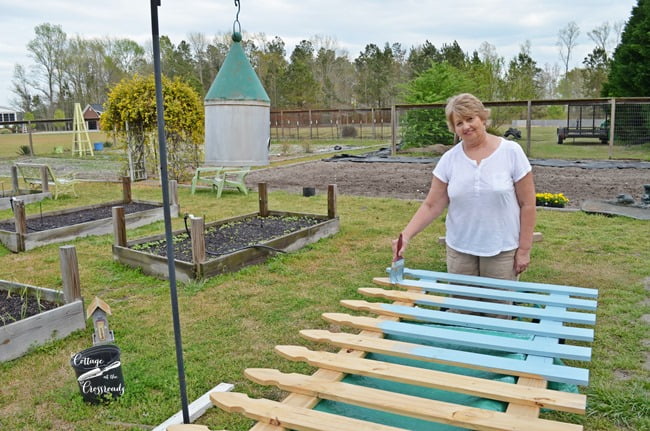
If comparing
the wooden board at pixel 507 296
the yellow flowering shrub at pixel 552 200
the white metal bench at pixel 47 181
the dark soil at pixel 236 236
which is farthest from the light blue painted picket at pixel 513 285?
the white metal bench at pixel 47 181

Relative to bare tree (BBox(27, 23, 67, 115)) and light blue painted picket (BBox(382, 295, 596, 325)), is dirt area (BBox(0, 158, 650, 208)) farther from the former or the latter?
bare tree (BBox(27, 23, 67, 115))

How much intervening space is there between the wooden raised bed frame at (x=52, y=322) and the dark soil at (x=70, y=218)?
3.65 metres

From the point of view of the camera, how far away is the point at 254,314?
14.9 feet

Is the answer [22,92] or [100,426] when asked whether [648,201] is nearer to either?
[100,426]

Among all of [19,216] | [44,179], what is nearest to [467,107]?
[19,216]

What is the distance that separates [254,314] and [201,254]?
3.77 ft

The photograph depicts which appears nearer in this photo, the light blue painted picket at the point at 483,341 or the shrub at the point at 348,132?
the light blue painted picket at the point at 483,341

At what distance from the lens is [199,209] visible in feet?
31.8

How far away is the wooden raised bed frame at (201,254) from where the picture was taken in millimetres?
5355

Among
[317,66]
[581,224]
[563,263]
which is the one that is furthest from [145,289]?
[317,66]

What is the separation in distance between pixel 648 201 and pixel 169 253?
826 cm

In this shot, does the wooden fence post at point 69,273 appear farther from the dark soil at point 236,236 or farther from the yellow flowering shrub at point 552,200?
the yellow flowering shrub at point 552,200

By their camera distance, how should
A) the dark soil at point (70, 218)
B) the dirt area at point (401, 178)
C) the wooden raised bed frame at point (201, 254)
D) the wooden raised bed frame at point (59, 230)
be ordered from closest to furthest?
the wooden raised bed frame at point (201, 254) < the wooden raised bed frame at point (59, 230) < the dark soil at point (70, 218) < the dirt area at point (401, 178)

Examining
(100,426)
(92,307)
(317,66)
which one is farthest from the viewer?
(317,66)
